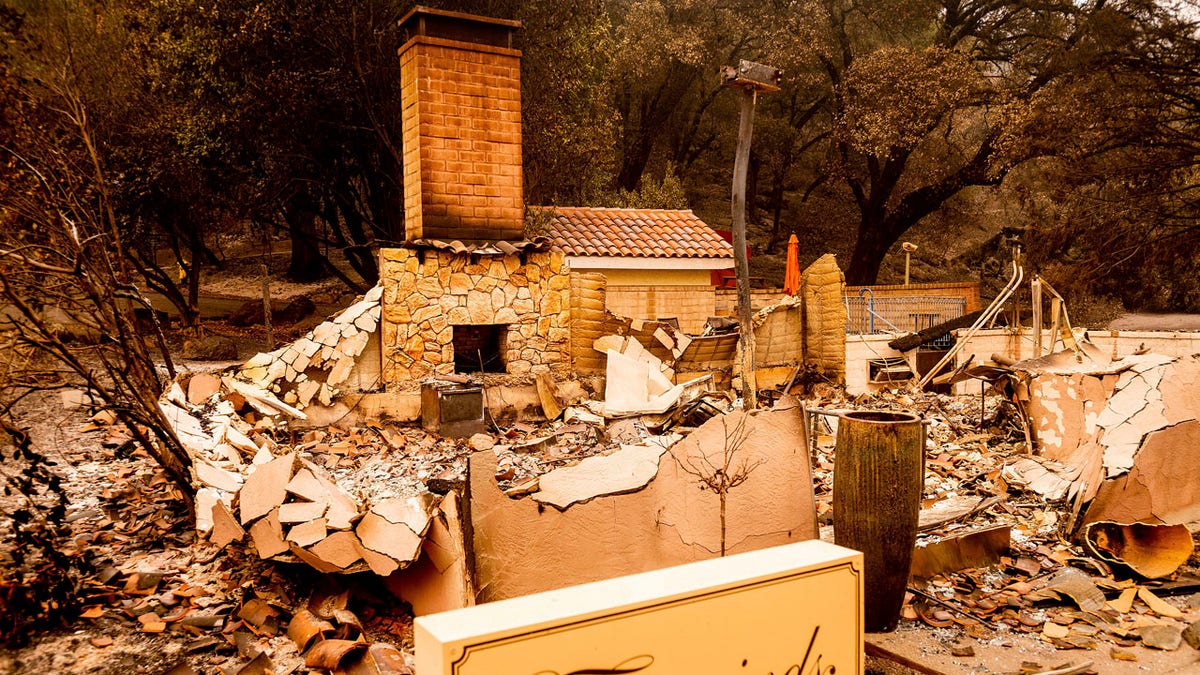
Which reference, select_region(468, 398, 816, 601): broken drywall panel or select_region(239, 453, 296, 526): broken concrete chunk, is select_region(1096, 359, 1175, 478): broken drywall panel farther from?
select_region(239, 453, 296, 526): broken concrete chunk

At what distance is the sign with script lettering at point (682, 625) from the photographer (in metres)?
1.98

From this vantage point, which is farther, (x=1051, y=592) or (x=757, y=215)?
(x=757, y=215)

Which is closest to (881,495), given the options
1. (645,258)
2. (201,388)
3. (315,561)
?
(315,561)

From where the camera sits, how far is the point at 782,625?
2418 millimetres

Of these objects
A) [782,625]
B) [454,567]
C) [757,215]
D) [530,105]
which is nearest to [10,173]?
[454,567]

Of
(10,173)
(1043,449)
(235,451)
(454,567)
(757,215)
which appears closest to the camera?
(454,567)

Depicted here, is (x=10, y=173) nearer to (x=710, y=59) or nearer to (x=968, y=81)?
(x=968, y=81)

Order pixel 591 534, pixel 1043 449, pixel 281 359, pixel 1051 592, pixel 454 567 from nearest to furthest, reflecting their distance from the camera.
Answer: pixel 454 567, pixel 591 534, pixel 1051 592, pixel 1043 449, pixel 281 359

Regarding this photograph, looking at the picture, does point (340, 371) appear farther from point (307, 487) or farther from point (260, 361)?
point (307, 487)

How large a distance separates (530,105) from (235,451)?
10077 mm

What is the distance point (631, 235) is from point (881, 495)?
10.9 meters

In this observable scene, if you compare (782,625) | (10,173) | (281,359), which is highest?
(10,173)

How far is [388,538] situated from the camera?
4133mm

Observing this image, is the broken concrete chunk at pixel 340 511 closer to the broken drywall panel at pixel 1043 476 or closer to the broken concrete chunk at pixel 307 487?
the broken concrete chunk at pixel 307 487
